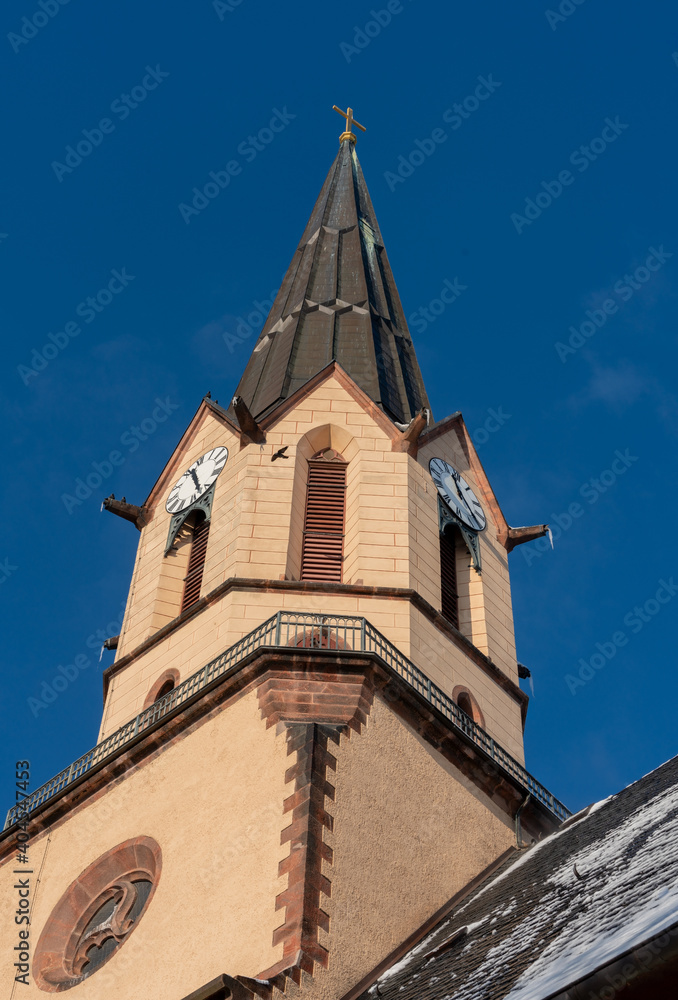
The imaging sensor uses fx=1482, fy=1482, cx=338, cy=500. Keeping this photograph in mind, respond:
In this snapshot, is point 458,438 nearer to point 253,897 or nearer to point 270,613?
point 270,613

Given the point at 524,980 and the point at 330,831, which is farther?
the point at 330,831

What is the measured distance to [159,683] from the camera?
2217cm

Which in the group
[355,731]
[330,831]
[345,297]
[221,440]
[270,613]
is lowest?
[330,831]

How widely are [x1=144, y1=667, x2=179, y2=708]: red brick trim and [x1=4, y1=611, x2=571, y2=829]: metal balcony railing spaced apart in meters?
1.11

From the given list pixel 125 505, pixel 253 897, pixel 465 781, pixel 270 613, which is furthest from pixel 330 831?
pixel 125 505

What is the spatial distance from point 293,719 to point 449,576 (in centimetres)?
631

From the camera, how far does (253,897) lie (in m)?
16.6

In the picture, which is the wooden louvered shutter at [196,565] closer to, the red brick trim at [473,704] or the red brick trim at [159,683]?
the red brick trim at [159,683]

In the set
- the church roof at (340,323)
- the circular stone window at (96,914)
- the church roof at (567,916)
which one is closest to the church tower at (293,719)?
the circular stone window at (96,914)

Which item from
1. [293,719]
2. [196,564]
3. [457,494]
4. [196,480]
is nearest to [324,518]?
[196,564]

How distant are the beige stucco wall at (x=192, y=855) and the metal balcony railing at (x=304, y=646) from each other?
28.0 inches

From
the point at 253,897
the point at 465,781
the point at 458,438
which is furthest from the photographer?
the point at 458,438

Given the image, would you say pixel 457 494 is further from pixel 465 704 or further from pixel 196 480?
pixel 465 704

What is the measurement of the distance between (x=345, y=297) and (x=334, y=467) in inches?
263
